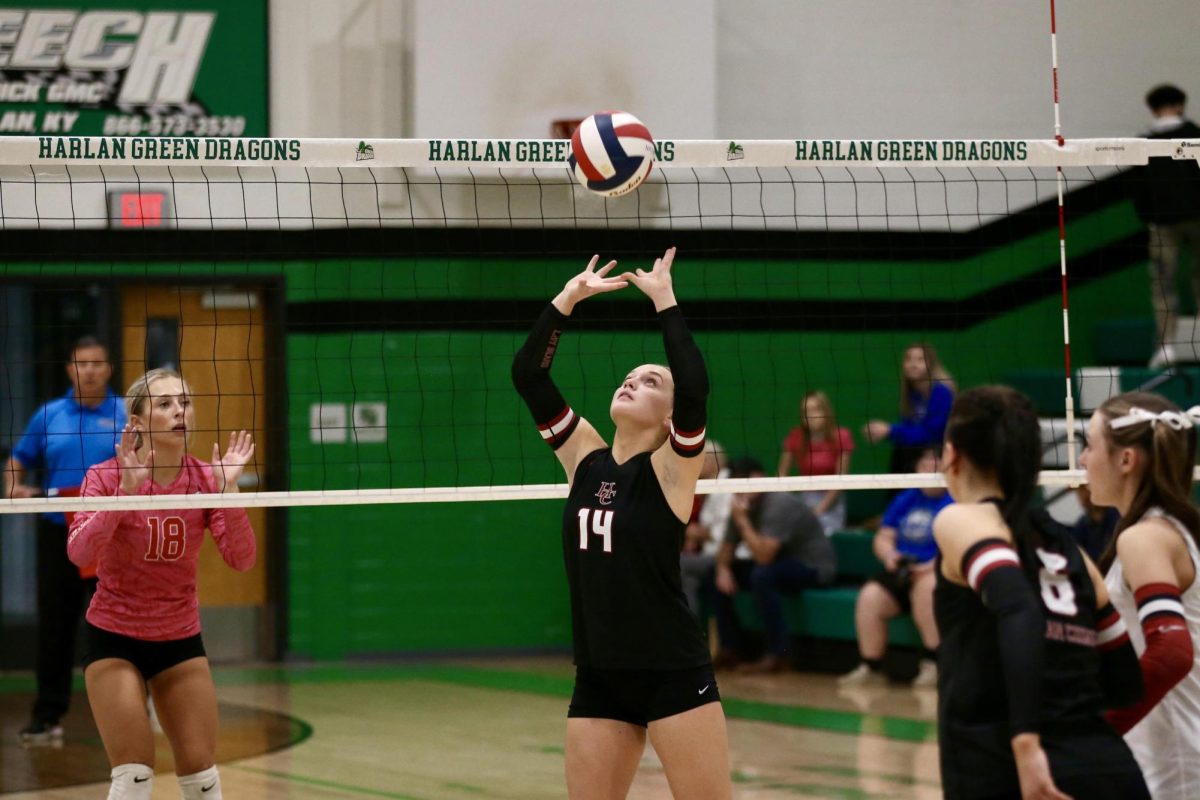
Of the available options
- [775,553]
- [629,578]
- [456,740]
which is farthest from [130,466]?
[775,553]

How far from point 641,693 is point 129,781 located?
175 centimetres

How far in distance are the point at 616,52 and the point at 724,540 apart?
12.4 feet

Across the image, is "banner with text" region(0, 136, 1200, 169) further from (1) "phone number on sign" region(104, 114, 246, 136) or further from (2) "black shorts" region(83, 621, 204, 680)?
(1) "phone number on sign" region(104, 114, 246, 136)

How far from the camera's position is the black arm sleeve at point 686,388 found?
4309 mm

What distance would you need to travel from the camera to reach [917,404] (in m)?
10.3

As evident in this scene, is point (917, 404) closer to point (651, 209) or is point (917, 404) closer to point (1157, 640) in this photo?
point (651, 209)

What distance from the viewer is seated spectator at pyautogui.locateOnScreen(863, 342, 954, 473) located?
974 cm

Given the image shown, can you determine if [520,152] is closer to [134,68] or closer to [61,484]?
[61,484]

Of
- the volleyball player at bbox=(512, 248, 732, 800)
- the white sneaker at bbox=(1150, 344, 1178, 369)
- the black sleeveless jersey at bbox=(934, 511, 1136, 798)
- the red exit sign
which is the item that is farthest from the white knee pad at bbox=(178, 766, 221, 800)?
the white sneaker at bbox=(1150, 344, 1178, 369)

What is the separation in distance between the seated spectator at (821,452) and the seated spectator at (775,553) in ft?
0.86

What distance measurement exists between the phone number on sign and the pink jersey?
6849mm

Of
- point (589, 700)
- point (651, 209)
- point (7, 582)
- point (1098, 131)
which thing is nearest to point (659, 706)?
point (589, 700)

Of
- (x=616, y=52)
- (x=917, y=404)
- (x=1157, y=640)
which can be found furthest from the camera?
(x=616, y=52)

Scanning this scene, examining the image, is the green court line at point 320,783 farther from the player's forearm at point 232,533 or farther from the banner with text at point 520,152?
the banner with text at point 520,152
